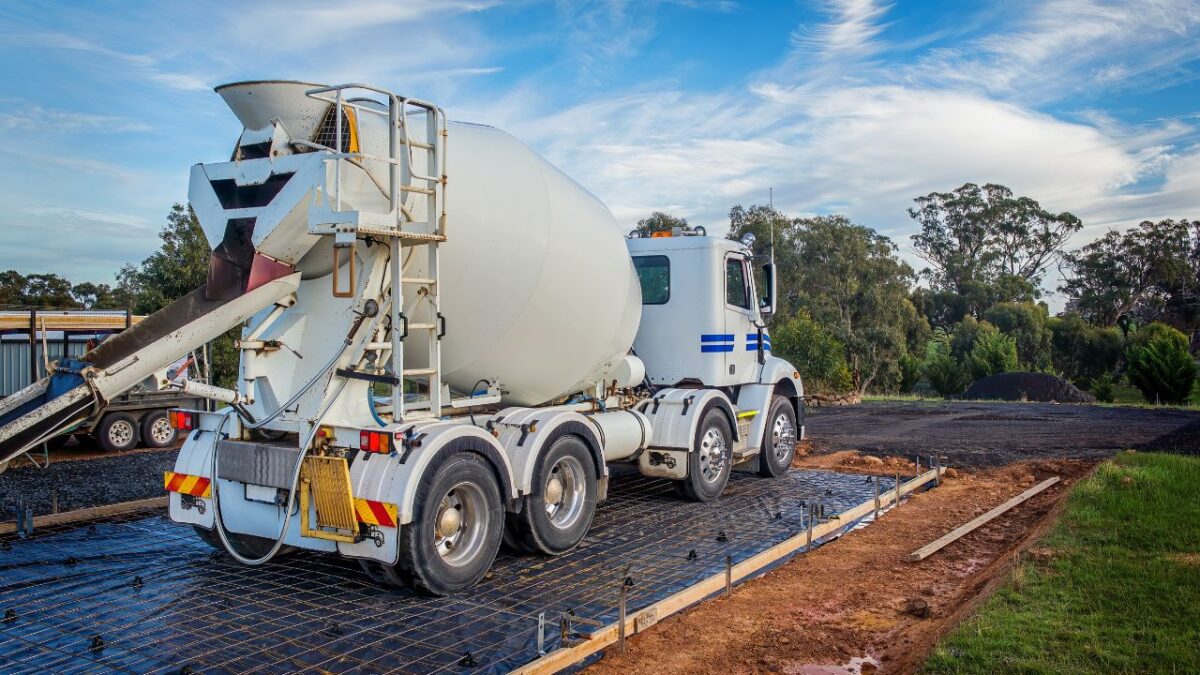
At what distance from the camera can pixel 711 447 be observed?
10.9 metres

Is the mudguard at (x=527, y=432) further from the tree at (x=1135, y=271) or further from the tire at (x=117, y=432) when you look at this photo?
the tree at (x=1135, y=271)

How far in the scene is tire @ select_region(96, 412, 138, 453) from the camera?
16.5 m

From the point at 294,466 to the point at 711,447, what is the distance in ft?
18.6

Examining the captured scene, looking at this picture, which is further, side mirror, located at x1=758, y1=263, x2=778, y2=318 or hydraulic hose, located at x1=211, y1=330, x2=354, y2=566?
side mirror, located at x1=758, y1=263, x2=778, y2=318

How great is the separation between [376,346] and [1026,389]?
2990 centimetres

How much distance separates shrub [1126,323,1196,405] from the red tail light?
101ft

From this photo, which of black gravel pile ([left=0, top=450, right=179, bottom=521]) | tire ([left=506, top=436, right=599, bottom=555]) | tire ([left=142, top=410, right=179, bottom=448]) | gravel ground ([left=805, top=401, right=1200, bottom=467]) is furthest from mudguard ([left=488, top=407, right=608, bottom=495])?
tire ([left=142, top=410, right=179, bottom=448])

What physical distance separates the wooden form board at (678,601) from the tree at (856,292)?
29206 mm

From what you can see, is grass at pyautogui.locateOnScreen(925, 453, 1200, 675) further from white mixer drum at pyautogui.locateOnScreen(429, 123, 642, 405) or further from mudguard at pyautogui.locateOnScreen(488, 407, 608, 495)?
white mixer drum at pyautogui.locateOnScreen(429, 123, 642, 405)

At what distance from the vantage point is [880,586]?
289 inches

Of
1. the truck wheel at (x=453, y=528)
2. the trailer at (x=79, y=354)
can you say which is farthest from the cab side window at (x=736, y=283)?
the trailer at (x=79, y=354)

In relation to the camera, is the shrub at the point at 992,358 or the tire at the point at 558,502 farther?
the shrub at the point at 992,358

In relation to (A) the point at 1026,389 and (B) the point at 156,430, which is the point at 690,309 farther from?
(A) the point at 1026,389

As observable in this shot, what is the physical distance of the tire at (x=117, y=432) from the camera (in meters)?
16.5
